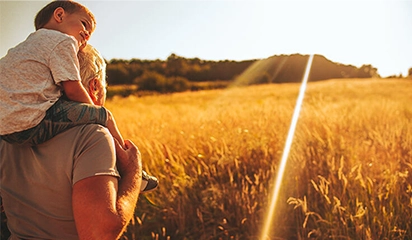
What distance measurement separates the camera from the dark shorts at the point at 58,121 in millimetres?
1278

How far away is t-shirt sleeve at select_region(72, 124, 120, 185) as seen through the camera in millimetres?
1201

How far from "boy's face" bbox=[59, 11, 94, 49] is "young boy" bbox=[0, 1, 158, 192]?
0.05m

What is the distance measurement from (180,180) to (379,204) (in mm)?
1892

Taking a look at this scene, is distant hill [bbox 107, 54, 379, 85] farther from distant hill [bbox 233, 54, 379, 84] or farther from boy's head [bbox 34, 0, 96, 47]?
boy's head [bbox 34, 0, 96, 47]

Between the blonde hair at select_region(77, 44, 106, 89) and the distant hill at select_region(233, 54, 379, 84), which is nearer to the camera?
the blonde hair at select_region(77, 44, 106, 89)

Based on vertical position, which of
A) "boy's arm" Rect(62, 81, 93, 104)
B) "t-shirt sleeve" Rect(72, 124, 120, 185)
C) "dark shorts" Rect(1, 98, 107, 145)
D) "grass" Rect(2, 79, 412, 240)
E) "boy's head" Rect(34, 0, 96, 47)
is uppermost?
"boy's head" Rect(34, 0, 96, 47)

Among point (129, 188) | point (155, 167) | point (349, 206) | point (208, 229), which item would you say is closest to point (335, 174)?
point (349, 206)

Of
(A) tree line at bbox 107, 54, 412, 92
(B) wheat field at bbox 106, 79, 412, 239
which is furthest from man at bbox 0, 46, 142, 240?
(A) tree line at bbox 107, 54, 412, 92

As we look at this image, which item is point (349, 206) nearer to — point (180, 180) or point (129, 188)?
point (180, 180)

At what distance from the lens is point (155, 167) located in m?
4.38

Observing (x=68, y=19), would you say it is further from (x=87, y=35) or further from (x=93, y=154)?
(x=93, y=154)

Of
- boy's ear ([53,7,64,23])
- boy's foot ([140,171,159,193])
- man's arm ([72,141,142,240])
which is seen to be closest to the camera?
man's arm ([72,141,142,240])

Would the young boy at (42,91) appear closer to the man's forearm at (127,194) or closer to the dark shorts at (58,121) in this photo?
the dark shorts at (58,121)

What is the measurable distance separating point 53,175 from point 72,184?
0.08 meters
